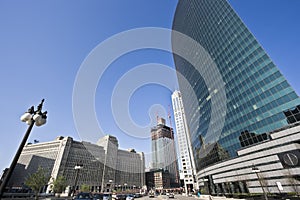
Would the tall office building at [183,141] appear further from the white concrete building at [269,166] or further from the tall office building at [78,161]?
the white concrete building at [269,166]

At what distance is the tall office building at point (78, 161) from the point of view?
4552 inches

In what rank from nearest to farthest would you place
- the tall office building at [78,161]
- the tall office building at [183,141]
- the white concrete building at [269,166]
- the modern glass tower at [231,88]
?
the white concrete building at [269,166] → the modern glass tower at [231,88] → the tall office building at [78,161] → the tall office building at [183,141]

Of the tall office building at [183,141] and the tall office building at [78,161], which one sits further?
the tall office building at [183,141]

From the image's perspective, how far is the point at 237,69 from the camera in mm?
43938

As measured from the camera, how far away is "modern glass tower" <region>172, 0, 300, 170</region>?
3453cm

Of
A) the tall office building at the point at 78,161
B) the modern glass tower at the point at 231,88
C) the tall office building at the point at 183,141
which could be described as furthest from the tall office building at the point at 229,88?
the tall office building at the point at 78,161

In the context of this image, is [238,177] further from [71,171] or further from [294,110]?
[71,171]

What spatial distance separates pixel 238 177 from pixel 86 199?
3851 cm

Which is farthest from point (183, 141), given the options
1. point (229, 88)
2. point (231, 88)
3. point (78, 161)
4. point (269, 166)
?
point (269, 166)

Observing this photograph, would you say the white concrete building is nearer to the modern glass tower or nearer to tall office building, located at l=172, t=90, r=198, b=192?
the modern glass tower

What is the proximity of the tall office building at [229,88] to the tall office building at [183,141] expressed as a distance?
203 feet

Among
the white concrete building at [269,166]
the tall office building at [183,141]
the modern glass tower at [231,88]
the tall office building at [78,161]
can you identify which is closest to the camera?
the white concrete building at [269,166]

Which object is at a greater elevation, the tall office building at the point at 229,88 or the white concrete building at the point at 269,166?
the tall office building at the point at 229,88

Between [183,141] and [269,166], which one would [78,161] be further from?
[269,166]
